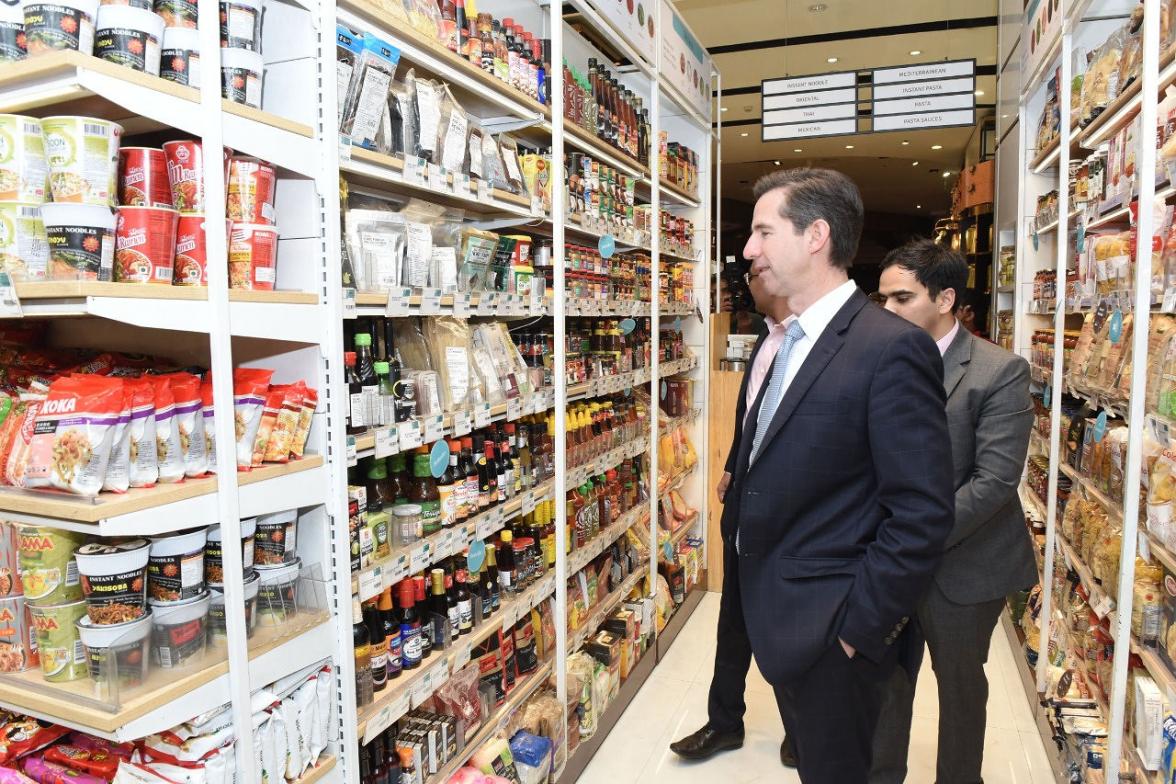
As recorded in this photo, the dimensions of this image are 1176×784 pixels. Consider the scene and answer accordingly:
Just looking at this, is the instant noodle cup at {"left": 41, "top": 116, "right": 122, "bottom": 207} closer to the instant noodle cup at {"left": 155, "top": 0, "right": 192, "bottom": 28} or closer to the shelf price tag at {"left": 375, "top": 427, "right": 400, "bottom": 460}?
the instant noodle cup at {"left": 155, "top": 0, "right": 192, "bottom": 28}

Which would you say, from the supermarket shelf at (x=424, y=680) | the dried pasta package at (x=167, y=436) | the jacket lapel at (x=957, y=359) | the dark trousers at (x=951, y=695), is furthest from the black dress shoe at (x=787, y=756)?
the dried pasta package at (x=167, y=436)

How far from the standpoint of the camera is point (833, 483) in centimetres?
184

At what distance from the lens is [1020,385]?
248cm

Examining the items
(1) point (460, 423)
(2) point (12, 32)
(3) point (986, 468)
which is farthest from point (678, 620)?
(2) point (12, 32)

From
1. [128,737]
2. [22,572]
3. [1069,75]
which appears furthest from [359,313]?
[1069,75]

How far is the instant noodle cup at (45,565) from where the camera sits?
1.40m

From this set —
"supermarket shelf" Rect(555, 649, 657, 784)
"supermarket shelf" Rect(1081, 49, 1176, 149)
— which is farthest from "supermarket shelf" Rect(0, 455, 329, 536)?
"supermarket shelf" Rect(1081, 49, 1176, 149)

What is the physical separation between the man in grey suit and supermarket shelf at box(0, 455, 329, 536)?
2054mm

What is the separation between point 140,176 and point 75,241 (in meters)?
0.19

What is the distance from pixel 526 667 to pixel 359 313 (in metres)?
1.62

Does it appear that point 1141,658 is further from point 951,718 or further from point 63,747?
point 63,747

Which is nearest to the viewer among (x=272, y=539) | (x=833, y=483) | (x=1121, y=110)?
(x=272, y=539)

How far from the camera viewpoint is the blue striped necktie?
1998 mm

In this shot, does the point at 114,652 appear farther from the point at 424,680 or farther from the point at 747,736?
the point at 747,736
